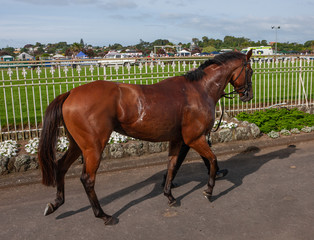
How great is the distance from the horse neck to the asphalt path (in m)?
1.56

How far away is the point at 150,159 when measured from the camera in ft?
21.6

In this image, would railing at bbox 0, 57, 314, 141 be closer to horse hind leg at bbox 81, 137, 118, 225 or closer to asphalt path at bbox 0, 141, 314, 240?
asphalt path at bbox 0, 141, 314, 240

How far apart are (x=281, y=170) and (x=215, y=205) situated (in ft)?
6.62

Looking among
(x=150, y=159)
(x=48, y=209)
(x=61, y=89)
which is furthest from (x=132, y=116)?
(x=61, y=89)

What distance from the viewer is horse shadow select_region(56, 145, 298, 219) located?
4938 millimetres

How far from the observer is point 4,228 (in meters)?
4.07

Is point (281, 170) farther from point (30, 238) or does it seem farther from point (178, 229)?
point (30, 238)

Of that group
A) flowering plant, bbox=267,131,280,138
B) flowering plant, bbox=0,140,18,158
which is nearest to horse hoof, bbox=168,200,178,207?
flowering plant, bbox=0,140,18,158

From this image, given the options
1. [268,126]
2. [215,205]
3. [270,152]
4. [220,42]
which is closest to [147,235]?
[215,205]

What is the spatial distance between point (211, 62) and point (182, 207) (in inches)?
88.2

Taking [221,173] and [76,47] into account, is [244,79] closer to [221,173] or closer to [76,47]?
[221,173]

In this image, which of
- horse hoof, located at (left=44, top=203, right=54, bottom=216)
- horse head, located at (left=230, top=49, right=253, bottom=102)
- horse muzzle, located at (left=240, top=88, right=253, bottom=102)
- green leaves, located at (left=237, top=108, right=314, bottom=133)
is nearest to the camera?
horse hoof, located at (left=44, top=203, right=54, bottom=216)

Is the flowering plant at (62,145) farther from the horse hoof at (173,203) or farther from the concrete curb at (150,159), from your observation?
the horse hoof at (173,203)

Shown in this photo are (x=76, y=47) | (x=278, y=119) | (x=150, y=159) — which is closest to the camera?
(x=150, y=159)
